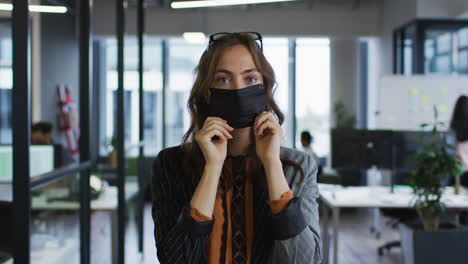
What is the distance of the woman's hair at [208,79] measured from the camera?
3.92 ft

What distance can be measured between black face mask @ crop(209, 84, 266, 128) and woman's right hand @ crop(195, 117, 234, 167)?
38 millimetres

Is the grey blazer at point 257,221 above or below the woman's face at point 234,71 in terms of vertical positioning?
below

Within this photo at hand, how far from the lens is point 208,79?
118cm

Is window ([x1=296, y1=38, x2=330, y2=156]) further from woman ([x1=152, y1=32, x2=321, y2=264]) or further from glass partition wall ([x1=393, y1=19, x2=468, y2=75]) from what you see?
woman ([x1=152, y1=32, x2=321, y2=264])

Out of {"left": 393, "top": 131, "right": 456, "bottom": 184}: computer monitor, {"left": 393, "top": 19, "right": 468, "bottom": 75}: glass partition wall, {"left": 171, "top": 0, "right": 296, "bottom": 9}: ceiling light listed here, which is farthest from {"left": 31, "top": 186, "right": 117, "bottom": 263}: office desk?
{"left": 393, "top": 19, "right": 468, "bottom": 75}: glass partition wall

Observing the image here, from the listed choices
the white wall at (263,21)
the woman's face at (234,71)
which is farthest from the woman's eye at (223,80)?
the white wall at (263,21)

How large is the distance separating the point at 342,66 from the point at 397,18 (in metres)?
1.72

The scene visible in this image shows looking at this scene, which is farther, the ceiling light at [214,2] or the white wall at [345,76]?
the white wall at [345,76]

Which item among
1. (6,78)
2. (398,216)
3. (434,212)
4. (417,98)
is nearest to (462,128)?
(398,216)

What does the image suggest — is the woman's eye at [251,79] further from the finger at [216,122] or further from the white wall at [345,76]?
the white wall at [345,76]

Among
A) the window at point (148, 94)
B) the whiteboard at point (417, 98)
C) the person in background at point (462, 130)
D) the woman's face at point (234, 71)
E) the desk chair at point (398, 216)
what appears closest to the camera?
the woman's face at point (234, 71)

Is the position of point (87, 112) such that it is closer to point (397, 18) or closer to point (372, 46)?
point (397, 18)

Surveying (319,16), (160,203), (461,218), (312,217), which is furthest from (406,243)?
(319,16)

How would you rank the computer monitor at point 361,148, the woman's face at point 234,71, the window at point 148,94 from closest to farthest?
1. the woman's face at point 234,71
2. the computer monitor at point 361,148
3. the window at point 148,94
